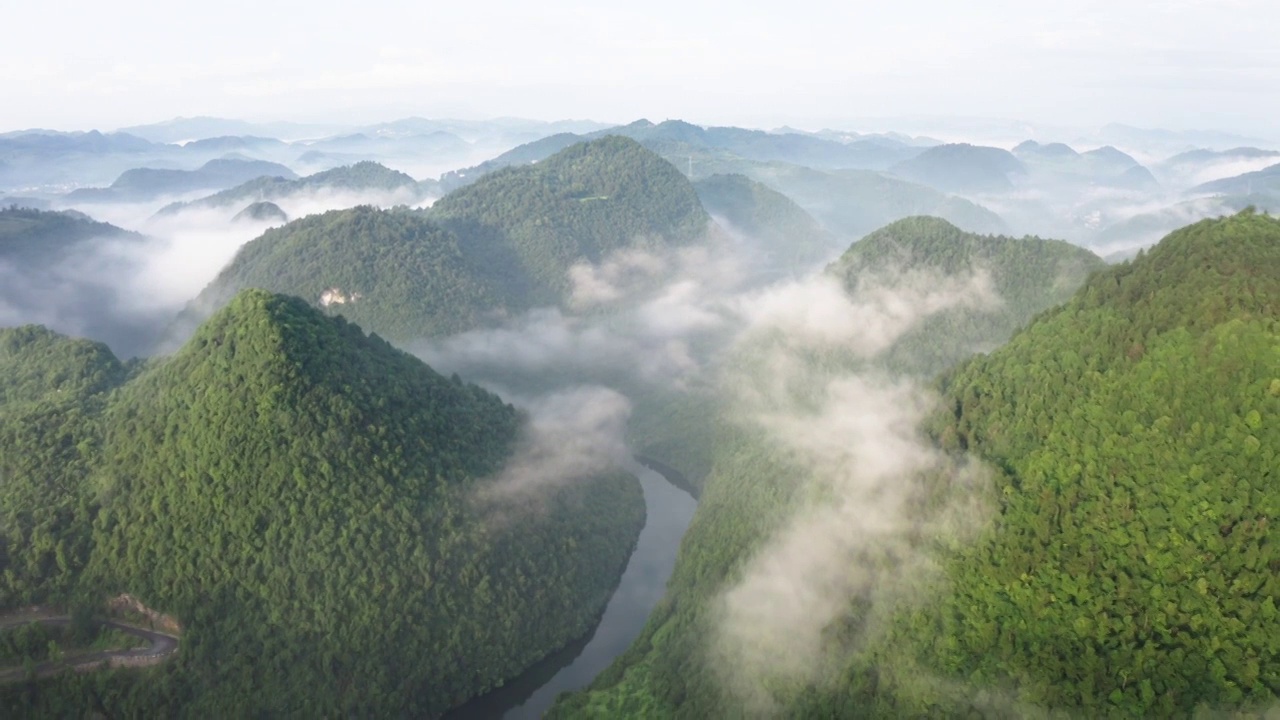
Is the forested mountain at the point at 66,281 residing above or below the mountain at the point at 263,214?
below

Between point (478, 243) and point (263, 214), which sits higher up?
point (263, 214)

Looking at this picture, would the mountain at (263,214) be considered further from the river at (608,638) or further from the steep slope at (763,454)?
the river at (608,638)

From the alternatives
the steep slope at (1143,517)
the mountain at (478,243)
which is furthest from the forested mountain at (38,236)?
the steep slope at (1143,517)

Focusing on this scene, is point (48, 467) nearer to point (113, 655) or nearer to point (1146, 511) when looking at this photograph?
point (113, 655)

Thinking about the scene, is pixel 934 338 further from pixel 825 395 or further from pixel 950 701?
pixel 950 701

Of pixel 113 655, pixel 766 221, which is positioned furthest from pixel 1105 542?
pixel 766 221

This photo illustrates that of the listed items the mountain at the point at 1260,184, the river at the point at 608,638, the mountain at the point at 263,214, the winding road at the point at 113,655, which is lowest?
the river at the point at 608,638
